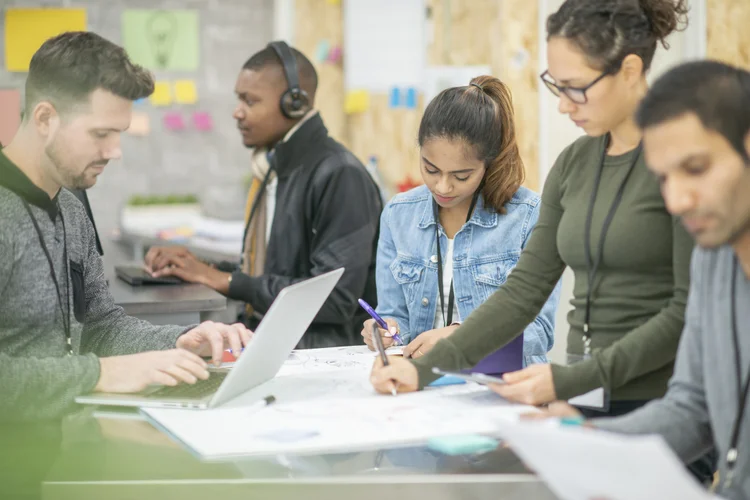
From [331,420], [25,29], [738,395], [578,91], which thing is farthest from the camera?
[25,29]

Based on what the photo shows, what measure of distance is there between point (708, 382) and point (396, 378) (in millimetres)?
537

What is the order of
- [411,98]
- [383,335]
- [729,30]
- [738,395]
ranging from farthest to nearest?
1. [411,98]
2. [729,30]
3. [383,335]
4. [738,395]

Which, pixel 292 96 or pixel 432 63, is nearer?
pixel 292 96

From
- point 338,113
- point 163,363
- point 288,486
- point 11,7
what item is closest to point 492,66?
point 338,113

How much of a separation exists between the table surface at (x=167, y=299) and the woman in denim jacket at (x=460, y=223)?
0.68 metres

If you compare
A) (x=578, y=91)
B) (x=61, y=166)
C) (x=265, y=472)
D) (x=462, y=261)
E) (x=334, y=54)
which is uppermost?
(x=334, y=54)

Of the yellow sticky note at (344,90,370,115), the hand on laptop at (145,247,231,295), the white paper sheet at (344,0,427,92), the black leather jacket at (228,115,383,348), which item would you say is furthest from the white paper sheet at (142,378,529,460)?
the yellow sticky note at (344,90,370,115)

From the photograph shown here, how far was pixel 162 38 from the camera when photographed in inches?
217

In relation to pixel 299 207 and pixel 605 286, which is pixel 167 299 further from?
pixel 605 286

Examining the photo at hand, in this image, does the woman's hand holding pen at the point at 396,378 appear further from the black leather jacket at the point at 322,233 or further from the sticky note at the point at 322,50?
the sticky note at the point at 322,50

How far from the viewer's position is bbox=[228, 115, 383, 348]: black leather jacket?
2.67 meters

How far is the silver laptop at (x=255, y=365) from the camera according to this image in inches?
58.6

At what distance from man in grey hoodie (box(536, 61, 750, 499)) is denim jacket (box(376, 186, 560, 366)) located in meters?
A: 0.79

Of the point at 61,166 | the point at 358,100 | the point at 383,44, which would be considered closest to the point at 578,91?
the point at 61,166
